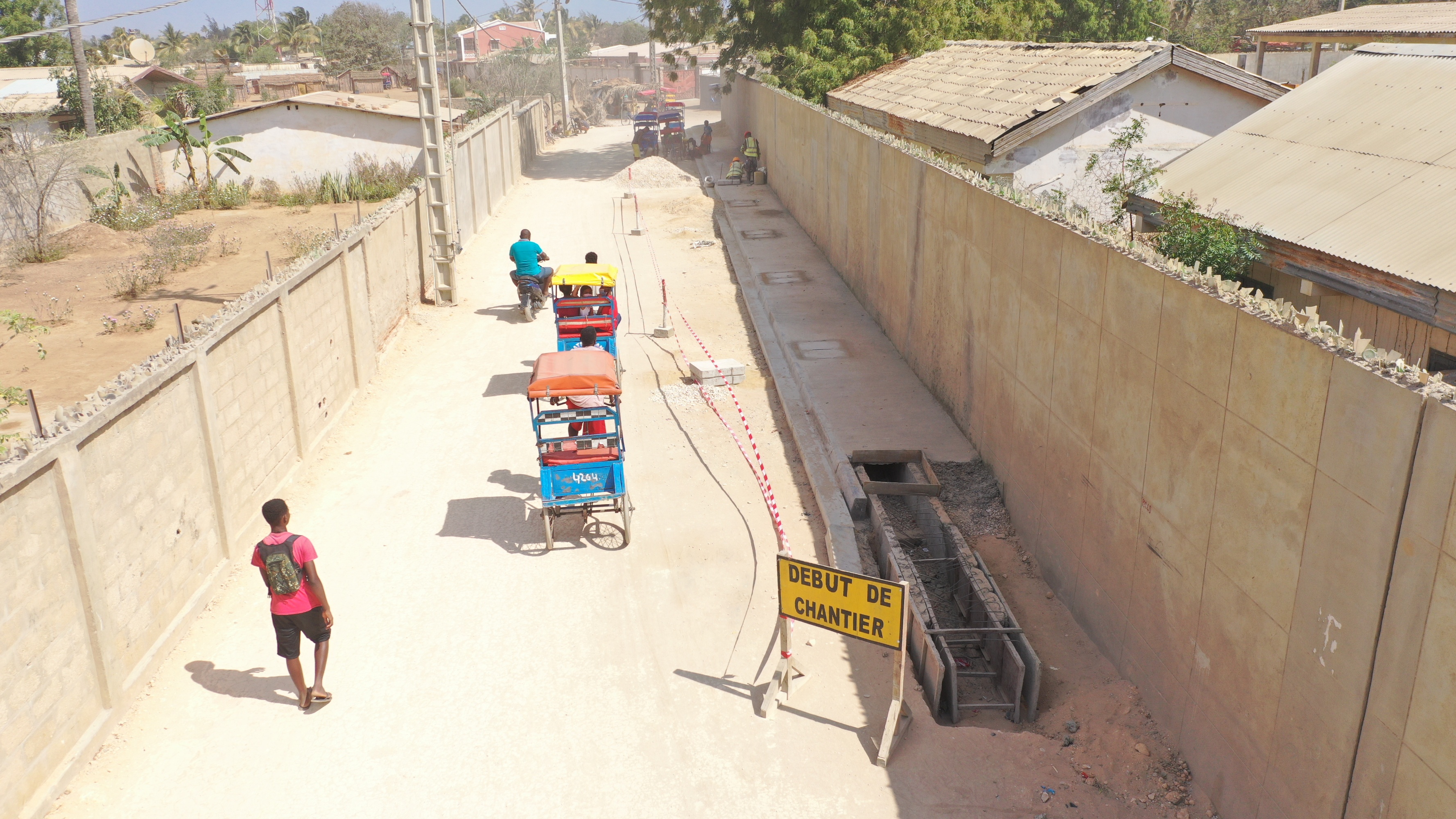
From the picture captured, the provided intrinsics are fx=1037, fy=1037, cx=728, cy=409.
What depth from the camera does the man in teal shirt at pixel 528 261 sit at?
669 inches

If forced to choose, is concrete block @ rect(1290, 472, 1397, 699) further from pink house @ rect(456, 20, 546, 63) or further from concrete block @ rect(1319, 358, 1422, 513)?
pink house @ rect(456, 20, 546, 63)

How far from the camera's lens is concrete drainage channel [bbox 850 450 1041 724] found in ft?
23.5

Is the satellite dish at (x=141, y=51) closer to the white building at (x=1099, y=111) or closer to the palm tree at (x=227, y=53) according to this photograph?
the palm tree at (x=227, y=53)

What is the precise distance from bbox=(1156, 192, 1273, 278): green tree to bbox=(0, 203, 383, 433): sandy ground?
12.4 metres

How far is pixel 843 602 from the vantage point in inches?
259

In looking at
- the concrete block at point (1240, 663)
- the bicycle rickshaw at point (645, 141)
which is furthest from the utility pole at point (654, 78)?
the concrete block at point (1240, 663)

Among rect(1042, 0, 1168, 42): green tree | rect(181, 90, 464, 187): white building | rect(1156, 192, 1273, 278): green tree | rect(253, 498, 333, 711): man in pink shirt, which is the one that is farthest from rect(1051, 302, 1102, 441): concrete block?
rect(1042, 0, 1168, 42): green tree

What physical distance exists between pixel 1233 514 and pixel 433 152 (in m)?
15.1

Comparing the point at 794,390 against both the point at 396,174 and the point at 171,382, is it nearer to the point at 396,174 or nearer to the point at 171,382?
the point at 171,382

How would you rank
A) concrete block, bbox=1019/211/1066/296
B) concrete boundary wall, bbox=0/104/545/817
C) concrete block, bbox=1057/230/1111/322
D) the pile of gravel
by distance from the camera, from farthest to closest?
the pile of gravel, concrete block, bbox=1019/211/1066/296, concrete block, bbox=1057/230/1111/322, concrete boundary wall, bbox=0/104/545/817

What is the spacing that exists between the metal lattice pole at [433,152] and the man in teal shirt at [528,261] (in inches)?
59.7

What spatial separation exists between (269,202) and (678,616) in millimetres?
27448

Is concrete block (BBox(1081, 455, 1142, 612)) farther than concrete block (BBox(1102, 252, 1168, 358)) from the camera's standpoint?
Yes

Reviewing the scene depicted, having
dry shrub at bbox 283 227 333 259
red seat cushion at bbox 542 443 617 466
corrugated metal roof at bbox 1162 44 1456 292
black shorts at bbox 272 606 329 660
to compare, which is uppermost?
corrugated metal roof at bbox 1162 44 1456 292
